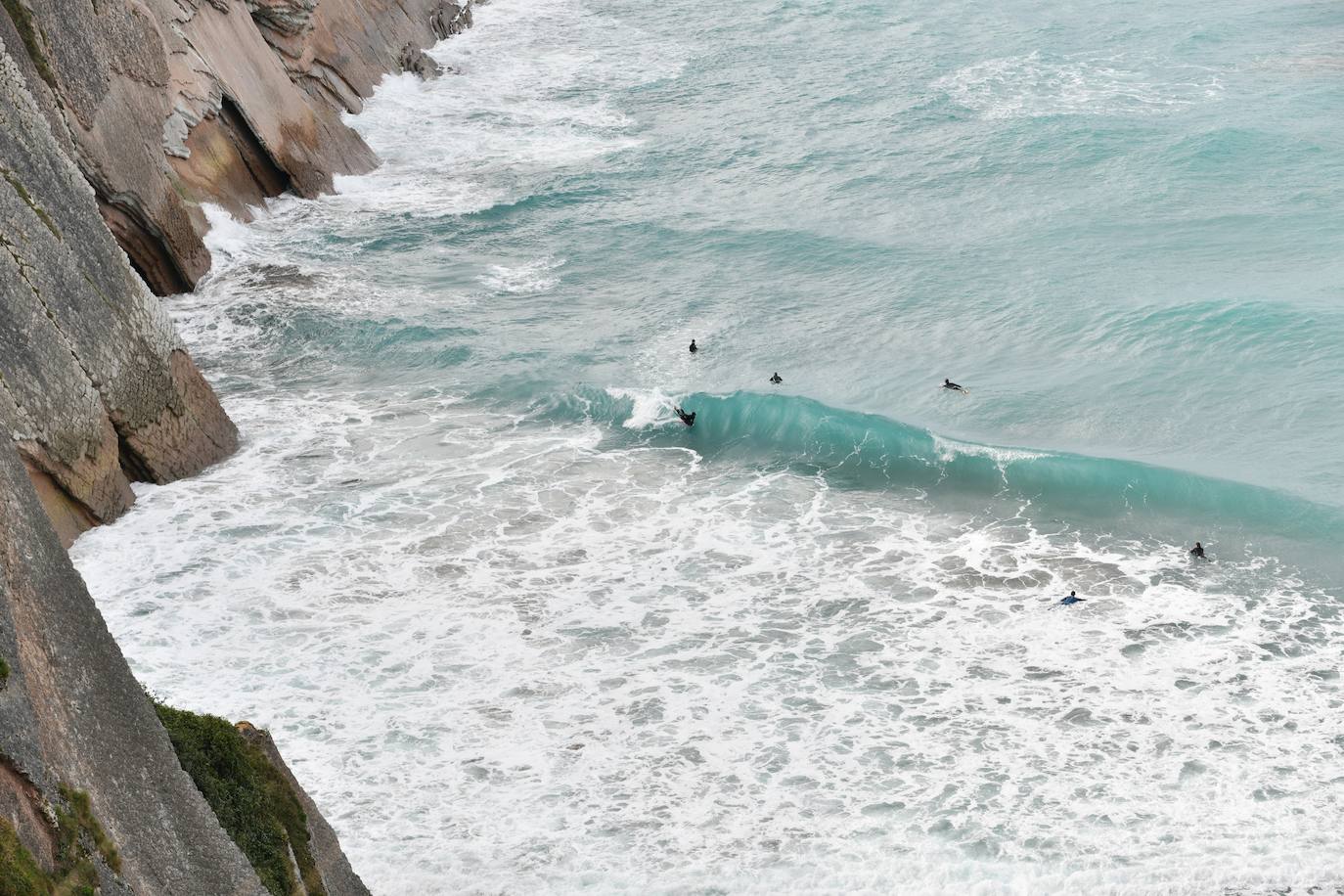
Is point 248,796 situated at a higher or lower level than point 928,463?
higher

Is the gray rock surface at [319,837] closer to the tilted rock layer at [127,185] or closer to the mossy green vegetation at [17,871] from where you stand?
the mossy green vegetation at [17,871]

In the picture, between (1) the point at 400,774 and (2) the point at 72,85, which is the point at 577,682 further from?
(2) the point at 72,85

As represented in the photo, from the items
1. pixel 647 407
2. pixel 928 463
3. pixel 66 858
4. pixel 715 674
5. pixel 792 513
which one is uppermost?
pixel 66 858

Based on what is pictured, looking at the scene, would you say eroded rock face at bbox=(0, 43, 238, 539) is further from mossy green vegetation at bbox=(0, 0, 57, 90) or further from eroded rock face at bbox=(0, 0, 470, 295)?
eroded rock face at bbox=(0, 0, 470, 295)

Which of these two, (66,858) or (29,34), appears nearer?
(66,858)

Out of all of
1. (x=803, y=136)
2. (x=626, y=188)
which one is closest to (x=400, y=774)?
(x=626, y=188)

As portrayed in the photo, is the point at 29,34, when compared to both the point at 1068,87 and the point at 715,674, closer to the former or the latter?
the point at 715,674

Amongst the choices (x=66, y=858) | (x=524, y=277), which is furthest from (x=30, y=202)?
(x=524, y=277)
